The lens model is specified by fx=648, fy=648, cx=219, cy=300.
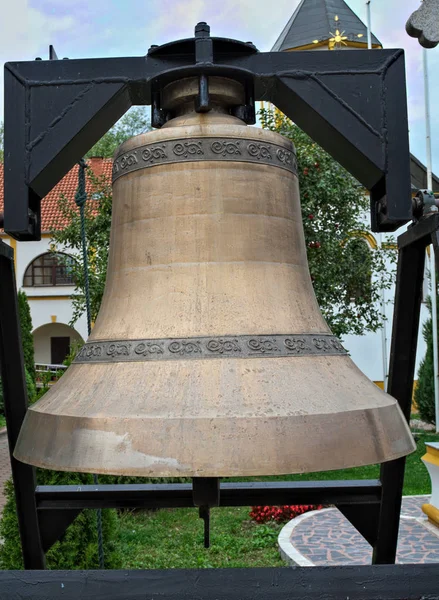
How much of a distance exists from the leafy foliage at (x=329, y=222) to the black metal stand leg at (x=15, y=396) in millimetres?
6198

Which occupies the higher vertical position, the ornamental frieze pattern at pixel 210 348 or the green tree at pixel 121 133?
the green tree at pixel 121 133

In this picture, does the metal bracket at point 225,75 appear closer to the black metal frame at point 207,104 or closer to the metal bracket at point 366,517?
the black metal frame at point 207,104

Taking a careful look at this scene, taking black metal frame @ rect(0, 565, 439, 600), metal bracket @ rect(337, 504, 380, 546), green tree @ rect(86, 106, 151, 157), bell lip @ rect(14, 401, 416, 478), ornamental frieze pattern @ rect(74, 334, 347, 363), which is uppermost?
green tree @ rect(86, 106, 151, 157)

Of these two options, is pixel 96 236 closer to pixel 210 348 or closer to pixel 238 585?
pixel 210 348

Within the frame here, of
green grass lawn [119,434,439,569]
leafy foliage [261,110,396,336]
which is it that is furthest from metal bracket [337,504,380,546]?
leafy foliage [261,110,396,336]

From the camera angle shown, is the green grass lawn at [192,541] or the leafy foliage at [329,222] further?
the leafy foliage at [329,222]

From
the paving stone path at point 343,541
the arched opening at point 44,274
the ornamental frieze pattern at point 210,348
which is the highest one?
the arched opening at point 44,274

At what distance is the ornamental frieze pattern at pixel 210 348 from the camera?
157 cm

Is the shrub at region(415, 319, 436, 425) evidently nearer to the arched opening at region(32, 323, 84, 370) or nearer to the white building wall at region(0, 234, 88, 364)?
the white building wall at region(0, 234, 88, 364)

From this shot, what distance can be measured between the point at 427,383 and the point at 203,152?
11379 millimetres

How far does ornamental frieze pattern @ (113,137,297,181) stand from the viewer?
176cm

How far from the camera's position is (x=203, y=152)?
175 centimetres

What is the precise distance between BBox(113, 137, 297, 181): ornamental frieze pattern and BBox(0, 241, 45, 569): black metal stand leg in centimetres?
51

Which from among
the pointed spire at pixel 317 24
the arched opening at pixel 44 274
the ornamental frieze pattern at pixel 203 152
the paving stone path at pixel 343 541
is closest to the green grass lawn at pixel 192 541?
the paving stone path at pixel 343 541
